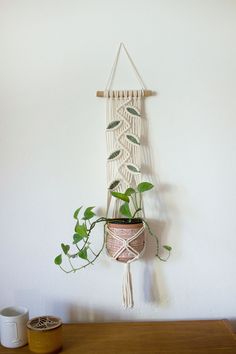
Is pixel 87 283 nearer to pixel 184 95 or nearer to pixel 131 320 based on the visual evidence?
pixel 131 320

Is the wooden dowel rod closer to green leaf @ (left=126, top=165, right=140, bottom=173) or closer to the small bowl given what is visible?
green leaf @ (left=126, top=165, right=140, bottom=173)

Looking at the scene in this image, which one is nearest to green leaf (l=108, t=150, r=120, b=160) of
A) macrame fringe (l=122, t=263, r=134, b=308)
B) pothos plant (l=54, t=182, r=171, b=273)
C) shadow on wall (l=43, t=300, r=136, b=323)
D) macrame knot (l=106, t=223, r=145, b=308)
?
pothos plant (l=54, t=182, r=171, b=273)

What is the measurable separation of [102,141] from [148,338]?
0.65m

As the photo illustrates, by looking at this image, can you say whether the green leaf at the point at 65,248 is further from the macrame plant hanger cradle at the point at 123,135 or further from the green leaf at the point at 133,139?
the green leaf at the point at 133,139

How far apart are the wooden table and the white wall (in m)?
0.07

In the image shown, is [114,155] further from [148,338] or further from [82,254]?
[148,338]

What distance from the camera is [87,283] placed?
3.80ft

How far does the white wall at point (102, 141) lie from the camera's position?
3.74 ft

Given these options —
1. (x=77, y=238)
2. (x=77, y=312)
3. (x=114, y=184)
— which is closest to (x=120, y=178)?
(x=114, y=184)

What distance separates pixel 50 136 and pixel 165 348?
0.76m

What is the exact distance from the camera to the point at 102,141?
1147 mm

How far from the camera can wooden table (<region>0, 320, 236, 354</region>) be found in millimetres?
953

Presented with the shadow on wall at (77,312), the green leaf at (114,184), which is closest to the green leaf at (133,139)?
the green leaf at (114,184)

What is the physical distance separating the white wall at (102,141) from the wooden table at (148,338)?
0.07 metres
